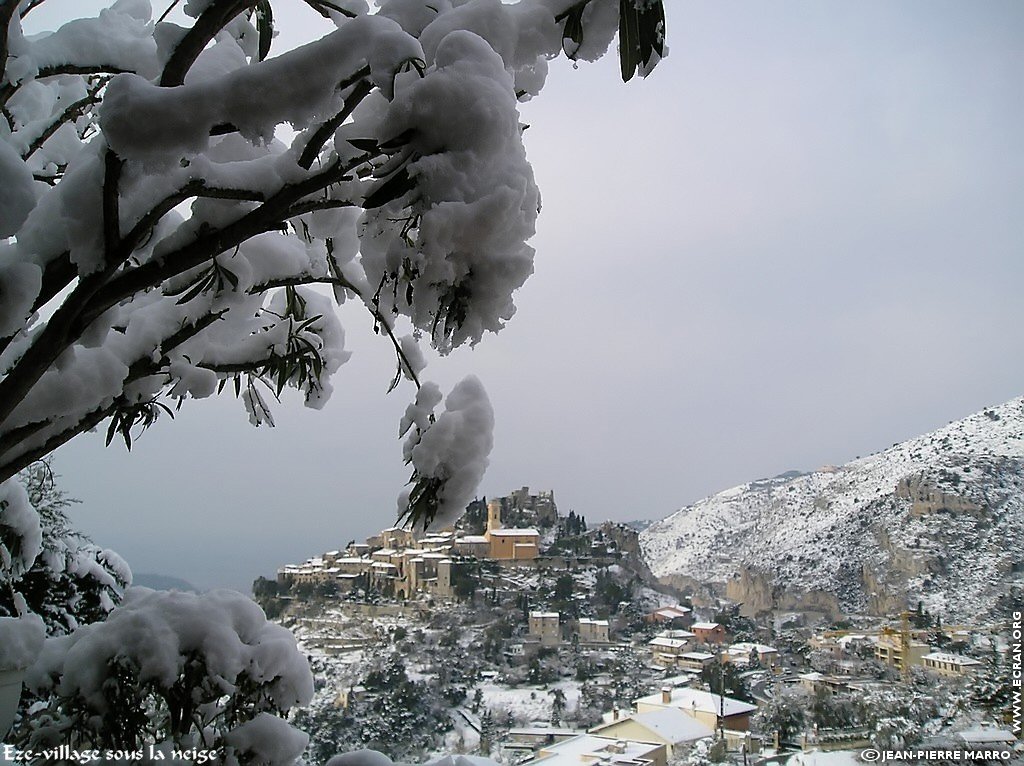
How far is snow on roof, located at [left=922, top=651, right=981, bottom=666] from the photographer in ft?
9.11

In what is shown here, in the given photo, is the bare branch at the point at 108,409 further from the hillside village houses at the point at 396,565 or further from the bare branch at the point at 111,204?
the hillside village houses at the point at 396,565

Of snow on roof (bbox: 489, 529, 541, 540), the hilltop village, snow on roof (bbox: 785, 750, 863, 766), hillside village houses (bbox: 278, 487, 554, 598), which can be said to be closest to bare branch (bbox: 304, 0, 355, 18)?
the hilltop village

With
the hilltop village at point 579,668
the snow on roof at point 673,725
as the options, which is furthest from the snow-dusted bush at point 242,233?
the snow on roof at point 673,725

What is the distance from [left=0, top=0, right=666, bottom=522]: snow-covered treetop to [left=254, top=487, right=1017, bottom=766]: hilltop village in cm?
159

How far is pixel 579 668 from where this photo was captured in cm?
289

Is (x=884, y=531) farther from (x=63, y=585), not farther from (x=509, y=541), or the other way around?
(x=63, y=585)

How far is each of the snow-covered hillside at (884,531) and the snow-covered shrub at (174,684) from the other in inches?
111

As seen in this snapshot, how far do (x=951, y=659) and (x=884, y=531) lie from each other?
68 centimetres

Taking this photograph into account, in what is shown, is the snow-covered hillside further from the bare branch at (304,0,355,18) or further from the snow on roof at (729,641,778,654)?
the bare branch at (304,0,355,18)

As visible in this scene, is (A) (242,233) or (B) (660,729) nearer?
(A) (242,233)

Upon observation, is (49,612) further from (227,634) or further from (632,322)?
(632,322)

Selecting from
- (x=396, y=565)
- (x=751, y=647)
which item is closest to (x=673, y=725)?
(x=751, y=647)

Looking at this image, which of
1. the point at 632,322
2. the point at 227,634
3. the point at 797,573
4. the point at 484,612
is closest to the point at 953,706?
the point at 797,573

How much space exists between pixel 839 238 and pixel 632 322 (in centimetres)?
195
